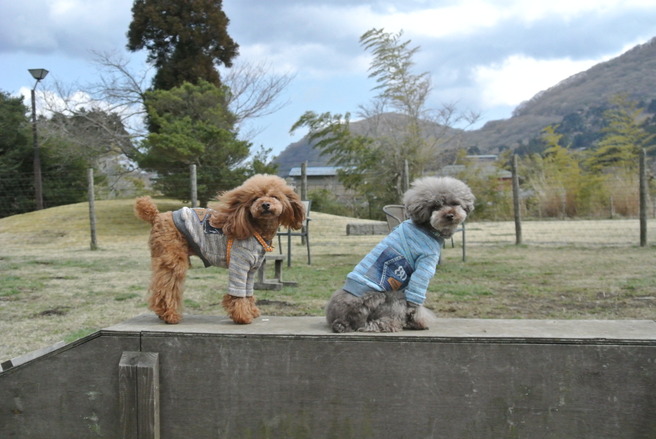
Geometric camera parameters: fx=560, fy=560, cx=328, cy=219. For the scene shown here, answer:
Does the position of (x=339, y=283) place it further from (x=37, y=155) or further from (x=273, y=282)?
(x=37, y=155)

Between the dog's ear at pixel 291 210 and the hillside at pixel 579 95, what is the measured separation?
67.3m

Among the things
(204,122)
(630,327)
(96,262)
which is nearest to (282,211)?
(630,327)

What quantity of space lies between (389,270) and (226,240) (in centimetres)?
99

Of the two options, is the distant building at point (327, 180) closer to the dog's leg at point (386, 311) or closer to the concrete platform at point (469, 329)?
the concrete platform at point (469, 329)

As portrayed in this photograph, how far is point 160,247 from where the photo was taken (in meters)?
3.31

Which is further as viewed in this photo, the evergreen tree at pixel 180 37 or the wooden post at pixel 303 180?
the evergreen tree at pixel 180 37

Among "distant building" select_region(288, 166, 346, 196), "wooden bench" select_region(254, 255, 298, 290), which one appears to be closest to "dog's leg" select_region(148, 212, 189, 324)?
"wooden bench" select_region(254, 255, 298, 290)

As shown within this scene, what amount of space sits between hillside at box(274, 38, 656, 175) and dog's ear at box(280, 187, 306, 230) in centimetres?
6733

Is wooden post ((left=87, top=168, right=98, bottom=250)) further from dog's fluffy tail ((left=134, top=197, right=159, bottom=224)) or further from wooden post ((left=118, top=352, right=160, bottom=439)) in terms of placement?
wooden post ((left=118, top=352, right=160, bottom=439))

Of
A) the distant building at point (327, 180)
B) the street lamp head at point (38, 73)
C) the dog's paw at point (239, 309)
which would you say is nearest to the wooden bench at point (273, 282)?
the dog's paw at point (239, 309)

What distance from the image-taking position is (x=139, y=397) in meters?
2.90

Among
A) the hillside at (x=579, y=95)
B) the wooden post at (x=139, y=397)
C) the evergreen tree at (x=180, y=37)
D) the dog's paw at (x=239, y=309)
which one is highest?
the hillside at (x=579, y=95)

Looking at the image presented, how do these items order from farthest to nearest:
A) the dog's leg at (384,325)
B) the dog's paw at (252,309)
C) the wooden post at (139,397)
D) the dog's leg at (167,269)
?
the dog's paw at (252,309) → the dog's leg at (167,269) → the dog's leg at (384,325) → the wooden post at (139,397)

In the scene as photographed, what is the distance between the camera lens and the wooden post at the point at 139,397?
114 inches
